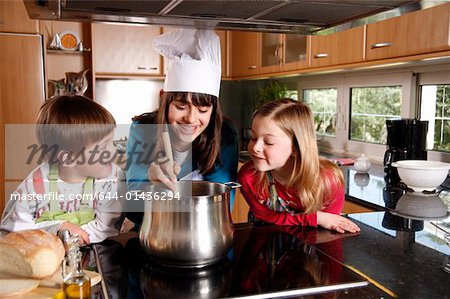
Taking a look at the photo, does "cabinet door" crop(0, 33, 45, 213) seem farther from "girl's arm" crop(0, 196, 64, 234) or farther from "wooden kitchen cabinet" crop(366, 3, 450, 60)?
"wooden kitchen cabinet" crop(366, 3, 450, 60)

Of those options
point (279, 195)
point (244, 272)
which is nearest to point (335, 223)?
point (279, 195)

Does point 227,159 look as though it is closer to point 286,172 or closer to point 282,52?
point 286,172

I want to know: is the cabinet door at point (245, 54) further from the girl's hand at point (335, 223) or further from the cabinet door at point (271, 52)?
the girl's hand at point (335, 223)

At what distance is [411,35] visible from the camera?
1619 millimetres

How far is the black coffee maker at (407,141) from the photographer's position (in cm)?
171

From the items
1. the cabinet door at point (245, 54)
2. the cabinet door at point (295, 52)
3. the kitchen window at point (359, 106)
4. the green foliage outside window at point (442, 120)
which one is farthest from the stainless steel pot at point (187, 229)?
the cabinet door at point (245, 54)

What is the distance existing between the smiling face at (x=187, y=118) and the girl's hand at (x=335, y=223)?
0.39 m

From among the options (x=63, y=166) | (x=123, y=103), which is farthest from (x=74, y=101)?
(x=123, y=103)

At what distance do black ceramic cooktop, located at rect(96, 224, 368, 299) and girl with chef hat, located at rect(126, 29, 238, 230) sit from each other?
277 mm

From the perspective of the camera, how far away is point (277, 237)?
2.89 ft

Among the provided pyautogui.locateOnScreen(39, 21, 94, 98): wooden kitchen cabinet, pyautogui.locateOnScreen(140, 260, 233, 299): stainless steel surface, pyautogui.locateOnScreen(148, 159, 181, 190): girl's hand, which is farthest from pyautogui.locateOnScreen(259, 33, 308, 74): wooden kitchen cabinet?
pyautogui.locateOnScreen(140, 260, 233, 299): stainless steel surface

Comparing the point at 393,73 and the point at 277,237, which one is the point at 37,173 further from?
the point at 393,73

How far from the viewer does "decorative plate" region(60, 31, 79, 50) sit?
114 inches

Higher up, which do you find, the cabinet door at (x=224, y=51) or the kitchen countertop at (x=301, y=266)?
the cabinet door at (x=224, y=51)
